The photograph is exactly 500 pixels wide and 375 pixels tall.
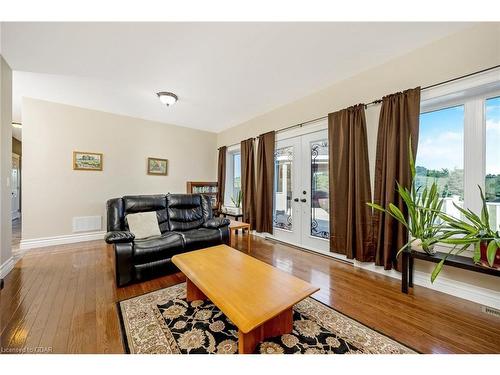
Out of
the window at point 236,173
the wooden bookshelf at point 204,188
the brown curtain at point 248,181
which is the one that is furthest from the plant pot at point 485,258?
the wooden bookshelf at point 204,188

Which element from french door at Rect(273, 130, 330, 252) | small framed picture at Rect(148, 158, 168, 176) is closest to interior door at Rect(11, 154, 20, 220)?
small framed picture at Rect(148, 158, 168, 176)

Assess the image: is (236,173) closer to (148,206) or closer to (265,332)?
(148,206)

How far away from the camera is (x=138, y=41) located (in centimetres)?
199

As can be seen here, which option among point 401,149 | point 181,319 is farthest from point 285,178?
point 181,319

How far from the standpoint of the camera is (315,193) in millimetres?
3330

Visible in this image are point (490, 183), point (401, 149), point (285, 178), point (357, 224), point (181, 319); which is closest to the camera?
point (181, 319)

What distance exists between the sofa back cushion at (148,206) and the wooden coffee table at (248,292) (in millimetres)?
1316

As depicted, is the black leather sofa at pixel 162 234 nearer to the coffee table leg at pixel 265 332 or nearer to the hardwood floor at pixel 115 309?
the hardwood floor at pixel 115 309

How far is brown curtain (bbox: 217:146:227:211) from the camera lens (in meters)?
5.25

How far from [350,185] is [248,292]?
2.01 metres

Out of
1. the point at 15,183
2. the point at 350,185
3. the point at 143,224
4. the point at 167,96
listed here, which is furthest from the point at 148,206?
the point at 15,183

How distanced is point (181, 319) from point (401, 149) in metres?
2.72
